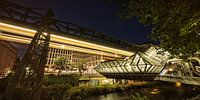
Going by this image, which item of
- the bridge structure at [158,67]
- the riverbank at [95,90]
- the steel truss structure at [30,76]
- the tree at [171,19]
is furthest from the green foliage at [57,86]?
the bridge structure at [158,67]

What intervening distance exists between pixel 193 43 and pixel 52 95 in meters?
11.8

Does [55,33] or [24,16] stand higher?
[24,16]

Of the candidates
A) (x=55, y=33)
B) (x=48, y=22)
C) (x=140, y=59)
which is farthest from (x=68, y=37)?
(x=140, y=59)

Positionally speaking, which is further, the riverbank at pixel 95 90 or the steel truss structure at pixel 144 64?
the riverbank at pixel 95 90

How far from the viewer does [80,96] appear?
55.9 feet

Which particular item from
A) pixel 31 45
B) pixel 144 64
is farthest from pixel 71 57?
pixel 31 45

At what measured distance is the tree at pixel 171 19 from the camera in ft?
11.7

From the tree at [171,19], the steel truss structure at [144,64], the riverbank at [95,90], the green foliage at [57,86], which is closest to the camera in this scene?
the tree at [171,19]

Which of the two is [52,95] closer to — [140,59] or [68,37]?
[68,37]

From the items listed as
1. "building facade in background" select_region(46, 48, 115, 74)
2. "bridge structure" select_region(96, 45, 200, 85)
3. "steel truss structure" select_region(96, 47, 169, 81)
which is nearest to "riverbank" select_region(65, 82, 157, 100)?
"steel truss structure" select_region(96, 47, 169, 81)

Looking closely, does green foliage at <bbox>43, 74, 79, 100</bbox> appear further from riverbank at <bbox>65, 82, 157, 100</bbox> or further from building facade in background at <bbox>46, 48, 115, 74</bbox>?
building facade in background at <bbox>46, 48, 115, 74</bbox>

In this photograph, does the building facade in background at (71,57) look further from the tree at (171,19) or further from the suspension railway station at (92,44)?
the tree at (171,19)

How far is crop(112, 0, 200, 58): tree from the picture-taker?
11.7 feet

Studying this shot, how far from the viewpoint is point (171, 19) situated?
4246 millimetres
